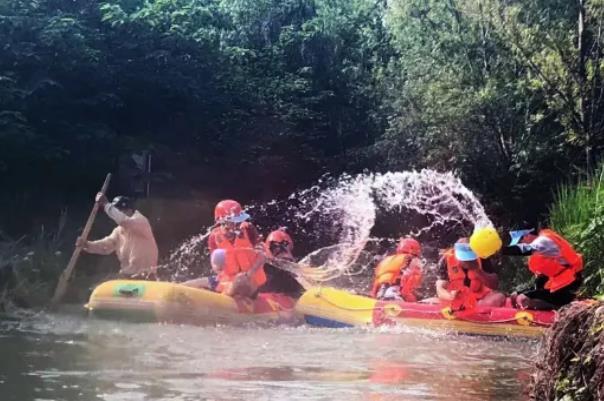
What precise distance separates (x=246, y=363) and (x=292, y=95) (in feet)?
38.5

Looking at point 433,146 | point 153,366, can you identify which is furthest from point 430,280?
point 153,366

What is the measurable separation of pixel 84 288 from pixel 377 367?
632cm

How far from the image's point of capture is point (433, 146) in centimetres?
1752

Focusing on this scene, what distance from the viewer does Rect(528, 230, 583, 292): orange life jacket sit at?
927 centimetres

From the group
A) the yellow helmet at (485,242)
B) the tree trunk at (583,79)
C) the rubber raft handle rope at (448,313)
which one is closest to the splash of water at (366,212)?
the tree trunk at (583,79)

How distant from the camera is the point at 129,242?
34.8 ft

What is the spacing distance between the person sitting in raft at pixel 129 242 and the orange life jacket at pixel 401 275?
2.78 meters

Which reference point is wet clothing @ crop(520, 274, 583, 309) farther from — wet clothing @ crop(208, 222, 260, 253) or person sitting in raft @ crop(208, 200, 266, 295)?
wet clothing @ crop(208, 222, 260, 253)

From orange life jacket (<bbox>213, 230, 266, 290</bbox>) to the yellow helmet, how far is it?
2499mm

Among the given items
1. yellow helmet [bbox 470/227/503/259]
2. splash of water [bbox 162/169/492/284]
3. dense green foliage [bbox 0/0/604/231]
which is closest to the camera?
yellow helmet [bbox 470/227/503/259]

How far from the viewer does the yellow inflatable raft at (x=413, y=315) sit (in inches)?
370

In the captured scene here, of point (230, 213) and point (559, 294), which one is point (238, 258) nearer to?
point (230, 213)

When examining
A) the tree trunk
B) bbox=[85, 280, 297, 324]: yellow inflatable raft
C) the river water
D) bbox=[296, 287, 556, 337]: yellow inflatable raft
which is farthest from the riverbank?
the tree trunk

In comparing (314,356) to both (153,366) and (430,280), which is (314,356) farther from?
(430,280)
